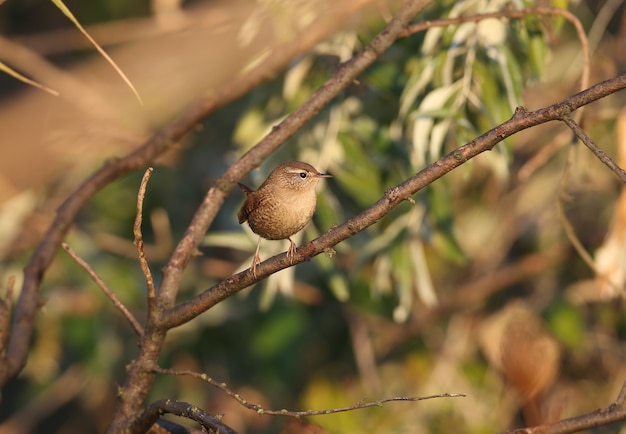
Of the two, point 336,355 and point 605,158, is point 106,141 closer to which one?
point 336,355

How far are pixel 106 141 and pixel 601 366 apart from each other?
3.31 m

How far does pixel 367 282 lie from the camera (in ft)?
18.9

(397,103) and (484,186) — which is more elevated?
(484,186)

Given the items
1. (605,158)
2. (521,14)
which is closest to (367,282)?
(521,14)

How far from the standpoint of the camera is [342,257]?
6.14 m

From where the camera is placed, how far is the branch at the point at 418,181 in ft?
6.66

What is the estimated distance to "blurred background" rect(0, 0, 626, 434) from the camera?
463 centimetres

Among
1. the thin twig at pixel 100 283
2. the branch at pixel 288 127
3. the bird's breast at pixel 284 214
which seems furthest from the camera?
the bird's breast at pixel 284 214

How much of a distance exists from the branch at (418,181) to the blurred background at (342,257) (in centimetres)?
211

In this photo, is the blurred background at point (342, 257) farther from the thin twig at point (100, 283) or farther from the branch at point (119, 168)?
the thin twig at point (100, 283)

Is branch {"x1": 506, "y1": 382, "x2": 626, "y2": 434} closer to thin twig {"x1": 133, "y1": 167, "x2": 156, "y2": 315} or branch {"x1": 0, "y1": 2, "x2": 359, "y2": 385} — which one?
thin twig {"x1": 133, "y1": 167, "x2": 156, "y2": 315}

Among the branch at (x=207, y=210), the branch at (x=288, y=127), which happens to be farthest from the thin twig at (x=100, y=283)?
the branch at (x=288, y=127)

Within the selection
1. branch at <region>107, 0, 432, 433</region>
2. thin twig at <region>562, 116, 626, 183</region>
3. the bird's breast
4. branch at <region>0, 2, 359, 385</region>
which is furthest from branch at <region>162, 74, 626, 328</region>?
the bird's breast

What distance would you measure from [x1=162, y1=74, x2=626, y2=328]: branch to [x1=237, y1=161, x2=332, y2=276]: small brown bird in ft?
2.54
